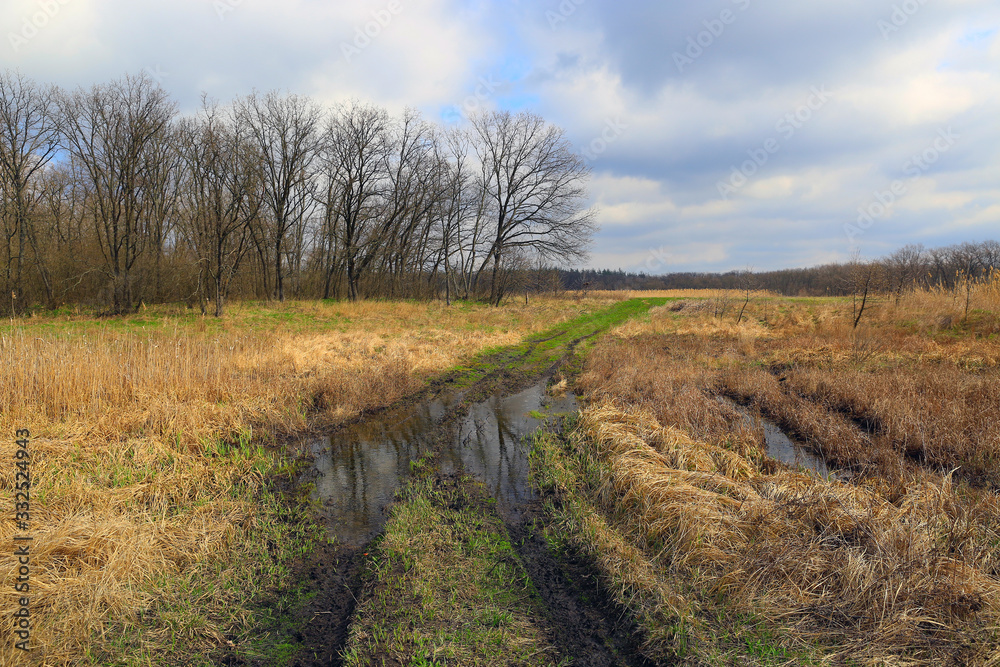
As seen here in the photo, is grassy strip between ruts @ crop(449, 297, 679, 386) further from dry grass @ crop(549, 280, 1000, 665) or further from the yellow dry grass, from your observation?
the yellow dry grass

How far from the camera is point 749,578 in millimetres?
3293

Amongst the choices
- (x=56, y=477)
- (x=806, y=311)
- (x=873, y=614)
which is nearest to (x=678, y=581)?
(x=873, y=614)

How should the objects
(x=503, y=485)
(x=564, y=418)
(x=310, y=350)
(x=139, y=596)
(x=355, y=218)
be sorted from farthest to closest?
(x=355, y=218), (x=310, y=350), (x=564, y=418), (x=503, y=485), (x=139, y=596)

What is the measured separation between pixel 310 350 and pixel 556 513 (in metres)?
8.93

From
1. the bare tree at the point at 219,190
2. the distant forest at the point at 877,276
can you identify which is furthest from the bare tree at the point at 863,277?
the bare tree at the point at 219,190

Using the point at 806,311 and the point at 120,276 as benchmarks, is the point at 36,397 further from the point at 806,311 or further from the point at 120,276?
the point at 806,311

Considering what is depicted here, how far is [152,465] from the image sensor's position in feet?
17.0

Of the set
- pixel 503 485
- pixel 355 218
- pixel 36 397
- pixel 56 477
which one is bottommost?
pixel 503 485

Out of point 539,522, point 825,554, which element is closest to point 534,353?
point 539,522

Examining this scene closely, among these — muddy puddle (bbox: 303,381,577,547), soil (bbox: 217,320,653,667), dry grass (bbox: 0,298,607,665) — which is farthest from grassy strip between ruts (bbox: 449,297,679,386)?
soil (bbox: 217,320,653,667)

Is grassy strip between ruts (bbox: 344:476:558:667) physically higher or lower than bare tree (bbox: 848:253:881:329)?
lower

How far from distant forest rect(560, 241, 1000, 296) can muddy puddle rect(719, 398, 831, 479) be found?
484 inches

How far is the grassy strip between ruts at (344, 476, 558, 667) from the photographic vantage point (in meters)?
2.88

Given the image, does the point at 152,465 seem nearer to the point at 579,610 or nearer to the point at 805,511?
the point at 579,610
